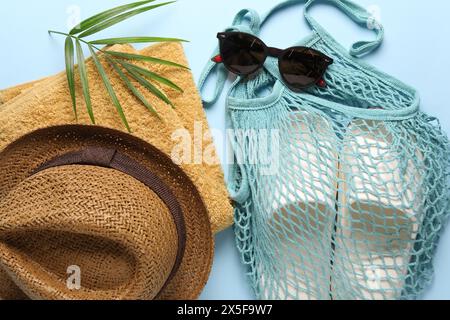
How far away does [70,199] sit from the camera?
79 centimetres

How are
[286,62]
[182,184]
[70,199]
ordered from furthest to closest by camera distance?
1. [286,62]
2. [182,184]
3. [70,199]

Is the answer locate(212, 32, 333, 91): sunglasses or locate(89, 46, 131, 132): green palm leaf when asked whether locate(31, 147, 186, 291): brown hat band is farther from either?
locate(212, 32, 333, 91): sunglasses

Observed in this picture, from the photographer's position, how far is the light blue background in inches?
41.9

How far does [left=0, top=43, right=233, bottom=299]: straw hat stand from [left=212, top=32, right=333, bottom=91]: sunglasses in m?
0.10

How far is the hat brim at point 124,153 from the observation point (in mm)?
897

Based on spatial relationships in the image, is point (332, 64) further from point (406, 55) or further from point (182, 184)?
point (182, 184)

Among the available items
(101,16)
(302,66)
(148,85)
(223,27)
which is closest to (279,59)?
(302,66)

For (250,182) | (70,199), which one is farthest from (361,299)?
(70,199)

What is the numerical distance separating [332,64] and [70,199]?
57 cm

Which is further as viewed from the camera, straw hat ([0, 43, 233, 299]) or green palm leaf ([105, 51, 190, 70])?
green palm leaf ([105, 51, 190, 70])

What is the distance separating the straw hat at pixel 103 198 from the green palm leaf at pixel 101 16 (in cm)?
8

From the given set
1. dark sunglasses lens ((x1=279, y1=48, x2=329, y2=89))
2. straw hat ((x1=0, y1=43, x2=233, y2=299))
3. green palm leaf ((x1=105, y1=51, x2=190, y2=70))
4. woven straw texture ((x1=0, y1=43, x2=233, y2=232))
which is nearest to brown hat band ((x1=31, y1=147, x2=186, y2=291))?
straw hat ((x1=0, y1=43, x2=233, y2=299))

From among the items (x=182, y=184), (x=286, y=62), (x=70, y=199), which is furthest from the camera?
(x=286, y=62)
